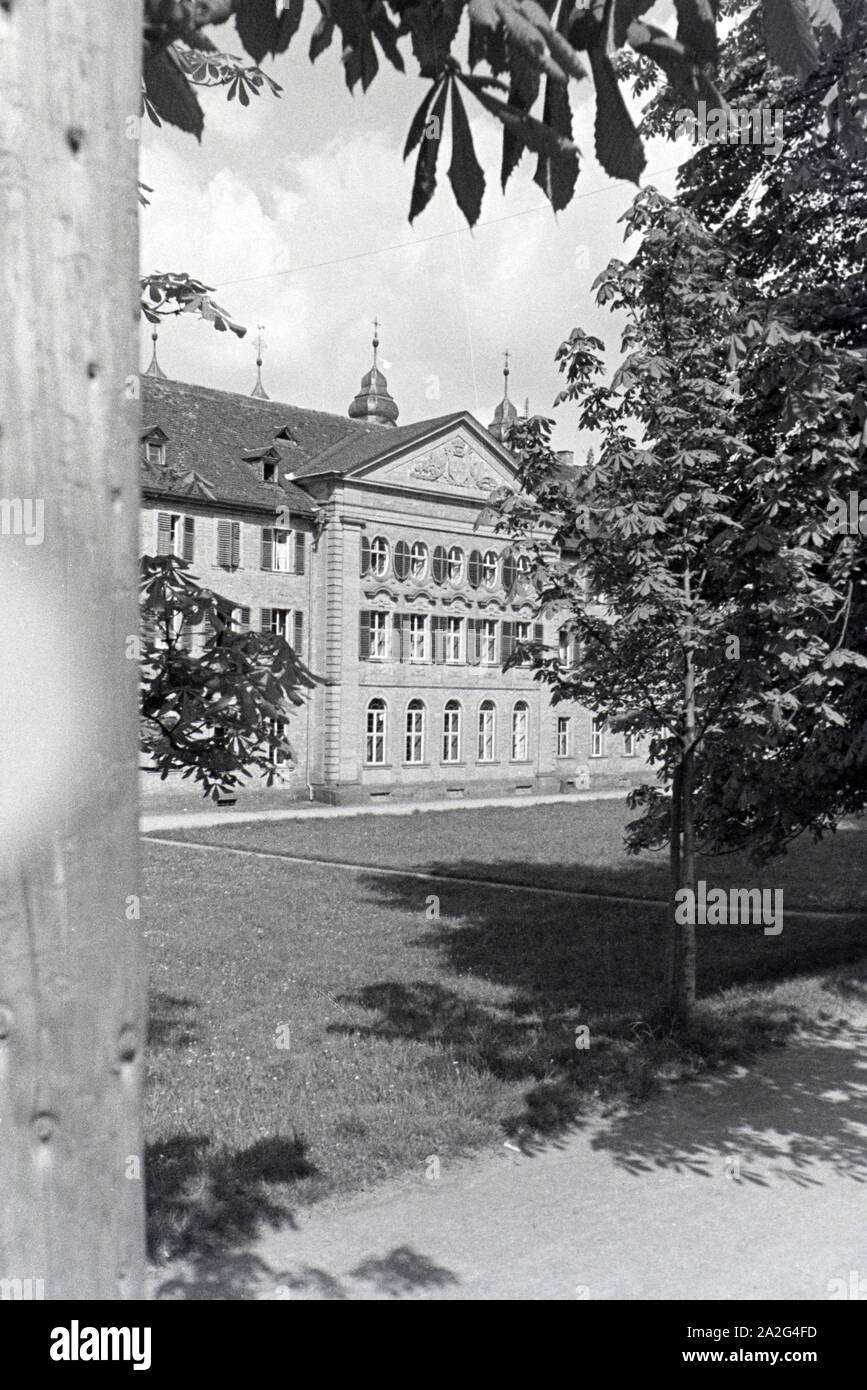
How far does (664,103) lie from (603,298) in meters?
2.64

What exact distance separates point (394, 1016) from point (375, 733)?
28.4 m

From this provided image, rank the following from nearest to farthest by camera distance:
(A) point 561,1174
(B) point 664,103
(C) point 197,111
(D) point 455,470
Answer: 1. (C) point 197,111
2. (A) point 561,1174
3. (B) point 664,103
4. (D) point 455,470

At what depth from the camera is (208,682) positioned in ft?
17.9

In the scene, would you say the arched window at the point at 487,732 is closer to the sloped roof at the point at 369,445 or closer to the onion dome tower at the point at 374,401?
the sloped roof at the point at 369,445

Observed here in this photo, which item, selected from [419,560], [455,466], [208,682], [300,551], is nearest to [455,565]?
[419,560]

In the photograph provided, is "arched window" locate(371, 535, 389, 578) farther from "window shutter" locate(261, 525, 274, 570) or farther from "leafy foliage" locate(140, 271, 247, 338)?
"leafy foliage" locate(140, 271, 247, 338)

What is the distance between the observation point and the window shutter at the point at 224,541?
3417 cm

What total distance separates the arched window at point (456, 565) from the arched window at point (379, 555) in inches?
113

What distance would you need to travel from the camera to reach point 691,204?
1141 centimetres

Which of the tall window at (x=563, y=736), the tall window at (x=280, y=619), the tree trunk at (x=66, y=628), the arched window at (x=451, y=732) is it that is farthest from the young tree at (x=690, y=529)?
the tall window at (x=563, y=736)

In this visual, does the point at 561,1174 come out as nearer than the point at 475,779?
Yes

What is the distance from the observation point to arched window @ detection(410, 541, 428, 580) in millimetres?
39906

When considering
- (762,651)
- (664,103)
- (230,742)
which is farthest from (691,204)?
(230,742)
